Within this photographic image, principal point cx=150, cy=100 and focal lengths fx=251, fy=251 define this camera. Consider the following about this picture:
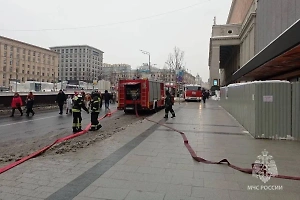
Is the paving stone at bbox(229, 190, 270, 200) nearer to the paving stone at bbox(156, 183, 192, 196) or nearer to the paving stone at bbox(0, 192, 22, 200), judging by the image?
the paving stone at bbox(156, 183, 192, 196)

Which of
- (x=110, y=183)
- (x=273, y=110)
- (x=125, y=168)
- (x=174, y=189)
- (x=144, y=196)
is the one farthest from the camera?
(x=273, y=110)

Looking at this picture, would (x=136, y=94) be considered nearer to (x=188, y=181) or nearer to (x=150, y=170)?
(x=150, y=170)

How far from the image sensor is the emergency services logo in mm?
4909

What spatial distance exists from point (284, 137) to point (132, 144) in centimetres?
503

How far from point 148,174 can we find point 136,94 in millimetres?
14416

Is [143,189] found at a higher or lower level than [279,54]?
lower

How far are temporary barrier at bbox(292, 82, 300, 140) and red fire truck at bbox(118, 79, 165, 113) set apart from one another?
11.6m

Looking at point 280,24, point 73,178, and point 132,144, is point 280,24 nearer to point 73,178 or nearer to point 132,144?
point 132,144

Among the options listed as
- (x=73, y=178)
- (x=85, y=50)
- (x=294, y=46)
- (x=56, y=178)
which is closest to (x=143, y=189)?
(x=73, y=178)

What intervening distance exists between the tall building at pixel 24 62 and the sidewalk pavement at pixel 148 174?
294 ft

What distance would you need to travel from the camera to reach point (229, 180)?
184 inches

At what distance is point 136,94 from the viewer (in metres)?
19.2

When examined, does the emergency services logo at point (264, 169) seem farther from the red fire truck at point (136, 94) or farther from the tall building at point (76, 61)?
the tall building at point (76, 61)

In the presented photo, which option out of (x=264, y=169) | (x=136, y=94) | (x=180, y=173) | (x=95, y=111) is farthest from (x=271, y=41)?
(x=180, y=173)
